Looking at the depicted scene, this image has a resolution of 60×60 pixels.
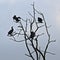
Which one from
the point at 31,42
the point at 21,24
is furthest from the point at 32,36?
the point at 21,24

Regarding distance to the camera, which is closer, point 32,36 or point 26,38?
point 32,36

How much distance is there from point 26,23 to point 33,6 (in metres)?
0.89

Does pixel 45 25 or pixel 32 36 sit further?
pixel 45 25

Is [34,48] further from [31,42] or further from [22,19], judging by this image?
[22,19]

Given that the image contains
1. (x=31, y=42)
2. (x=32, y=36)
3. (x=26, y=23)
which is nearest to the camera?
(x=32, y=36)

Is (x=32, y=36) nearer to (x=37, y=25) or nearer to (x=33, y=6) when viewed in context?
(x=37, y=25)

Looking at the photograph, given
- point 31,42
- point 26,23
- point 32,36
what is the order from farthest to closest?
point 26,23 < point 31,42 < point 32,36

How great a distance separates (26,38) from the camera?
31.4 feet

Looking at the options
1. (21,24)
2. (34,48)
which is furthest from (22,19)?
(34,48)

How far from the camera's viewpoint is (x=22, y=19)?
9.84 m

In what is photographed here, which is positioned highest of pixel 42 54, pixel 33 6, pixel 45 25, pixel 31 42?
pixel 33 6

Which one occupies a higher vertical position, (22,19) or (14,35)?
(22,19)

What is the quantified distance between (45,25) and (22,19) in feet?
3.67

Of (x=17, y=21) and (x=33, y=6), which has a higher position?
(x=33, y=6)
